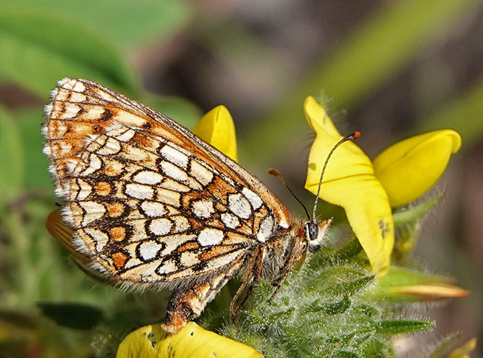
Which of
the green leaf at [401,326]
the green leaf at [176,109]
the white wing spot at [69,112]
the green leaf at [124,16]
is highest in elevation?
the green leaf at [124,16]

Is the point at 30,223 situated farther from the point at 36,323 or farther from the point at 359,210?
the point at 359,210

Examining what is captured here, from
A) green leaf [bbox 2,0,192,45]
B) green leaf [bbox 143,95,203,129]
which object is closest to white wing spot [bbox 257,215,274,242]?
green leaf [bbox 143,95,203,129]

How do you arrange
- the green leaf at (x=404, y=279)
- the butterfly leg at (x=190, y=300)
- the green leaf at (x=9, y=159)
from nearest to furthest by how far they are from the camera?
1. the butterfly leg at (x=190, y=300)
2. the green leaf at (x=404, y=279)
3. the green leaf at (x=9, y=159)

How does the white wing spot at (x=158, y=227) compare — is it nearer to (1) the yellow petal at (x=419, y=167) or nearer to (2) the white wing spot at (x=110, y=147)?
(2) the white wing spot at (x=110, y=147)

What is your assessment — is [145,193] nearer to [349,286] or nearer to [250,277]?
[250,277]

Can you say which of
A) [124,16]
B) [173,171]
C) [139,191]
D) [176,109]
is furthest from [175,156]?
[124,16]

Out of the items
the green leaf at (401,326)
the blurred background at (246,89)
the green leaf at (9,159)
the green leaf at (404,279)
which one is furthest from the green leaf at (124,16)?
the green leaf at (401,326)
